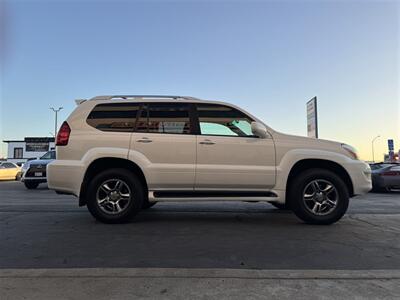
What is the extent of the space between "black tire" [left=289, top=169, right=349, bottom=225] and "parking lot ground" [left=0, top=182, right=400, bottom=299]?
0.62ft

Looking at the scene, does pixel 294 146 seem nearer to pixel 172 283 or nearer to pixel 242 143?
pixel 242 143

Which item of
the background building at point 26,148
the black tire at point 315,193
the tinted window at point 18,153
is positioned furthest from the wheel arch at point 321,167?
the tinted window at point 18,153

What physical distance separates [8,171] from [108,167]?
72.6 feet

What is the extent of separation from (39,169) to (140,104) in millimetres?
10628

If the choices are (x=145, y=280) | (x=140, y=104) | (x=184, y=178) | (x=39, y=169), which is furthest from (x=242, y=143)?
(x=39, y=169)

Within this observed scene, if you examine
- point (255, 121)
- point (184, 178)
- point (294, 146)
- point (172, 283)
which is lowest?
point (172, 283)

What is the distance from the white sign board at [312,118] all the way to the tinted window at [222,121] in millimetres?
14723

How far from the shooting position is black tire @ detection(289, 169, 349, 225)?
21.4 ft

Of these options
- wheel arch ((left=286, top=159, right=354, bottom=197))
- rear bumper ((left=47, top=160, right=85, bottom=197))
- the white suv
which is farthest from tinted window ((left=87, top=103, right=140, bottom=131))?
wheel arch ((left=286, top=159, right=354, bottom=197))

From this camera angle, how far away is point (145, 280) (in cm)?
374

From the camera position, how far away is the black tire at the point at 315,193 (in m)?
6.53

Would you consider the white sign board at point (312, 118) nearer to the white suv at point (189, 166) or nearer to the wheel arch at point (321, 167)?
the wheel arch at point (321, 167)

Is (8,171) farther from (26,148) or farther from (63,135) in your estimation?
(26,148)

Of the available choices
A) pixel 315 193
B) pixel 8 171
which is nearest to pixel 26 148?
pixel 8 171
